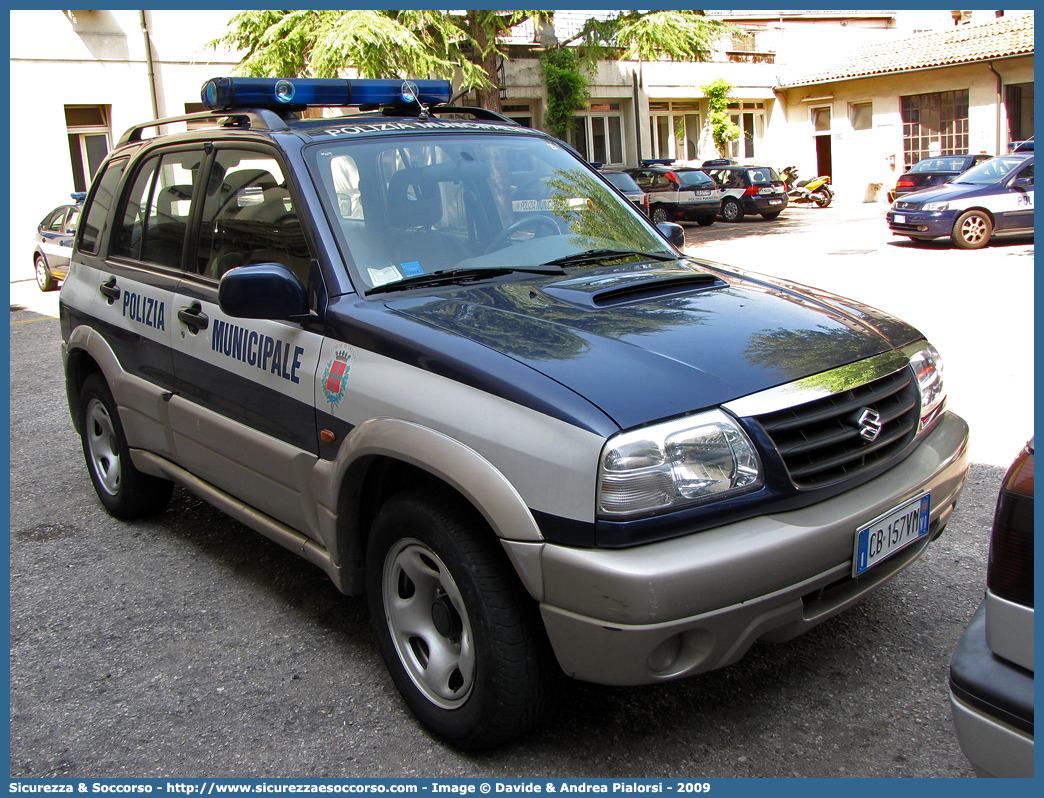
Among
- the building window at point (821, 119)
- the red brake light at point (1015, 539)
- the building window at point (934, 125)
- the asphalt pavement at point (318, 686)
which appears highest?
the building window at point (821, 119)

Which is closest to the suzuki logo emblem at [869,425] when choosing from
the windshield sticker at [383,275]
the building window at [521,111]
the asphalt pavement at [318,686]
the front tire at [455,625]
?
the asphalt pavement at [318,686]

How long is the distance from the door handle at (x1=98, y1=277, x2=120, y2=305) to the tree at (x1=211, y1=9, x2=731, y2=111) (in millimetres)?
13992

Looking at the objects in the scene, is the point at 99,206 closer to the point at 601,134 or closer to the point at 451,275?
the point at 451,275

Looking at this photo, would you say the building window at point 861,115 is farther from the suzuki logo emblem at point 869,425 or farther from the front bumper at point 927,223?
the suzuki logo emblem at point 869,425

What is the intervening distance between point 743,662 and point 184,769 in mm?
1833

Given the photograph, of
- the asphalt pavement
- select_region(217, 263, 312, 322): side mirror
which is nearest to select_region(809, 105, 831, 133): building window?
the asphalt pavement

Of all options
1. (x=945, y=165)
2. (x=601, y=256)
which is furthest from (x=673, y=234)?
(x=945, y=165)

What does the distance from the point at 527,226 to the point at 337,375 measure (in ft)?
3.39

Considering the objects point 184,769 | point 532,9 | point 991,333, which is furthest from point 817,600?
point 532,9

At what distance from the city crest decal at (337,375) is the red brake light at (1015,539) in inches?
72.1

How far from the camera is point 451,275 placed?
3.18 metres

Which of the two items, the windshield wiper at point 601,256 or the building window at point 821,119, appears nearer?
the windshield wiper at point 601,256

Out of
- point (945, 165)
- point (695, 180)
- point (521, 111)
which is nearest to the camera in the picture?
point (945, 165)

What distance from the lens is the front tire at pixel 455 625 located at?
2463mm
